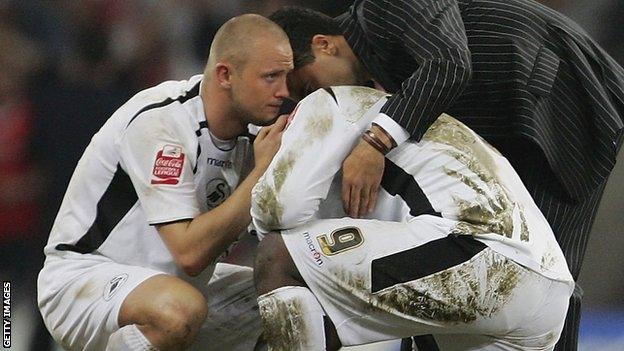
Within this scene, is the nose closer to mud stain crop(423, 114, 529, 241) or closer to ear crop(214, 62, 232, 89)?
ear crop(214, 62, 232, 89)

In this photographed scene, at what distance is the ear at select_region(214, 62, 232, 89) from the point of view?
2598 millimetres

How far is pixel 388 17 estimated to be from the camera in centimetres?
234

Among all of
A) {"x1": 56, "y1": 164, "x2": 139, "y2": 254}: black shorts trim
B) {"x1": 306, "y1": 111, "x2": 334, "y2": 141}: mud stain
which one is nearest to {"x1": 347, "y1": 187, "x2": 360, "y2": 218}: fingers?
{"x1": 306, "y1": 111, "x2": 334, "y2": 141}: mud stain

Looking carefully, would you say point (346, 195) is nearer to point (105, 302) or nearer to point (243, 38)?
point (243, 38)

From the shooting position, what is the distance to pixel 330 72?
2516 mm

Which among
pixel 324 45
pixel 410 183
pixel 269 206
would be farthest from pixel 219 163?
pixel 410 183

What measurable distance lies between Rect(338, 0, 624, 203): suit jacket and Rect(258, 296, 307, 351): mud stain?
594 mm

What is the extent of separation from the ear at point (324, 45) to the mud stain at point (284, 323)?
2.24ft

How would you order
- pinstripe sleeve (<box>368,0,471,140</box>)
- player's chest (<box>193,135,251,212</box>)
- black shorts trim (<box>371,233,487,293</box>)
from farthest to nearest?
player's chest (<box>193,135,251,212</box>), pinstripe sleeve (<box>368,0,471,140</box>), black shorts trim (<box>371,233,487,293</box>)

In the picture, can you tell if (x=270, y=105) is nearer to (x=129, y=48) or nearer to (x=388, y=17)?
(x=388, y=17)

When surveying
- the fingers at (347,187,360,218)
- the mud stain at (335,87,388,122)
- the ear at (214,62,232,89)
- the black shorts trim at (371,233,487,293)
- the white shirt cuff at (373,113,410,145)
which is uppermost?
the mud stain at (335,87,388,122)

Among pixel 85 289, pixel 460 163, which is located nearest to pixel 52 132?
pixel 85 289

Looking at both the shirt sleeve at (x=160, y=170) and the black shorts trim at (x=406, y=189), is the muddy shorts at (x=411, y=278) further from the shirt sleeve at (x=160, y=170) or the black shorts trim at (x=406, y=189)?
the shirt sleeve at (x=160, y=170)

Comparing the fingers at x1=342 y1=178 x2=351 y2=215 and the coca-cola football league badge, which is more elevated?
the fingers at x1=342 y1=178 x2=351 y2=215
